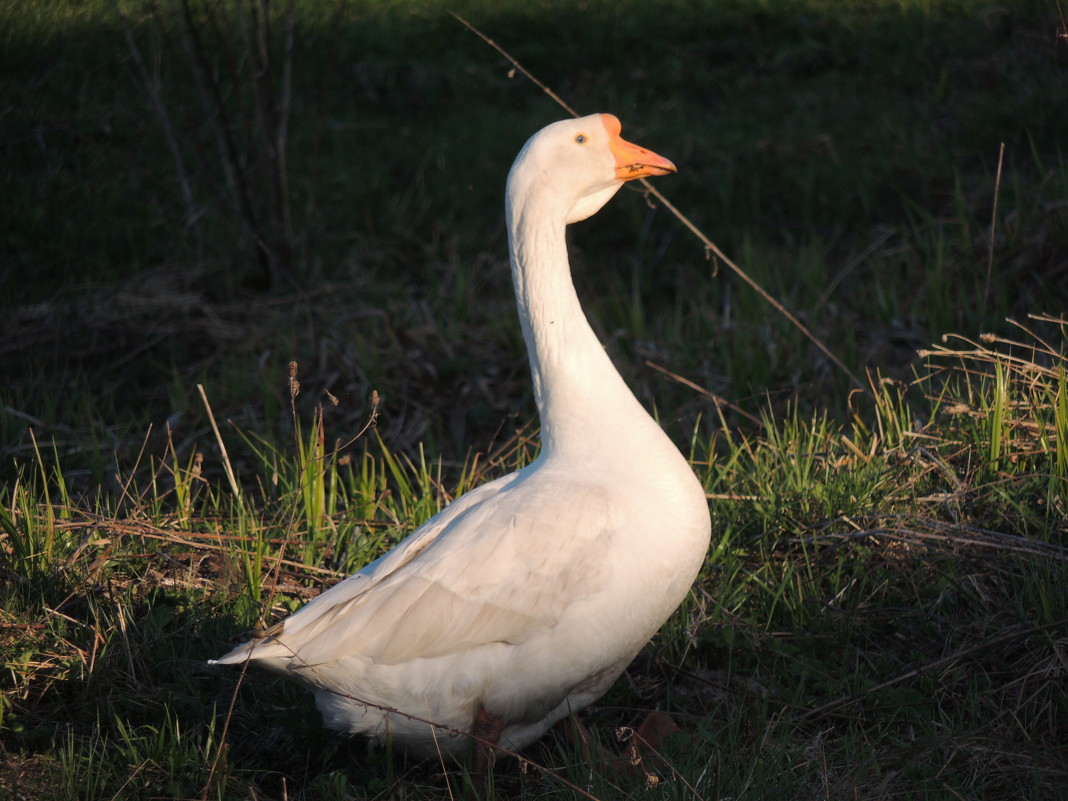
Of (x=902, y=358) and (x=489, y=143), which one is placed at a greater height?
(x=489, y=143)

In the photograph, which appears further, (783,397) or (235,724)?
(783,397)

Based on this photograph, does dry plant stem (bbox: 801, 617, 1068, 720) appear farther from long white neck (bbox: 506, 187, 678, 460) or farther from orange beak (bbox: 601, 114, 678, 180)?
orange beak (bbox: 601, 114, 678, 180)

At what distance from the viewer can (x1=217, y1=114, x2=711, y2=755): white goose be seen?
2672mm

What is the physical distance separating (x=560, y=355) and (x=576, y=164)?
534mm

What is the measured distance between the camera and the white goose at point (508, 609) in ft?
8.77

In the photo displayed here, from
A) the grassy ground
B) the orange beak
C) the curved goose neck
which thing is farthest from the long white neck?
the grassy ground

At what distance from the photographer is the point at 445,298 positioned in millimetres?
6449

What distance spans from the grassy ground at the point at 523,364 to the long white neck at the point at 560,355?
764 mm

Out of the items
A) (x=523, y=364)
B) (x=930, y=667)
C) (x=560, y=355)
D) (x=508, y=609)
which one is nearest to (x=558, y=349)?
(x=560, y=355)

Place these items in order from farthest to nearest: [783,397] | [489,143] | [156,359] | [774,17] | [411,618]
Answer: [774,17]
[489,143]
[156,359]
[783,397]
[411,618]

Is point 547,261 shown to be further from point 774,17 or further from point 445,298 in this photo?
point 774,17

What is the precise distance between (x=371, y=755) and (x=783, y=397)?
2945 mm

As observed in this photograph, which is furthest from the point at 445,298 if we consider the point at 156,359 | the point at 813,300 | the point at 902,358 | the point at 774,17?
the point at 774,17

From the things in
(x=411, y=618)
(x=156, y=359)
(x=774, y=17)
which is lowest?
(x=156, y=359)
